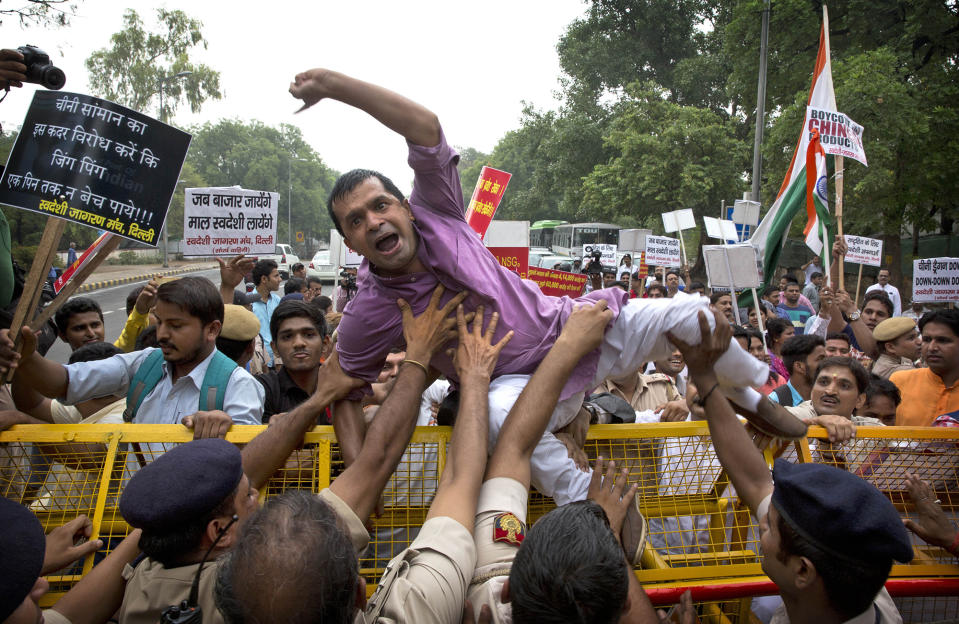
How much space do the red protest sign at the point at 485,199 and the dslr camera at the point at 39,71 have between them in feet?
18.0

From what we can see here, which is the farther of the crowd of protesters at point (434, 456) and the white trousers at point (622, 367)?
the white trousers at point (622, 367)

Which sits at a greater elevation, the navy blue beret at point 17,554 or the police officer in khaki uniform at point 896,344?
the police officer in khaki uniform at point 896,344

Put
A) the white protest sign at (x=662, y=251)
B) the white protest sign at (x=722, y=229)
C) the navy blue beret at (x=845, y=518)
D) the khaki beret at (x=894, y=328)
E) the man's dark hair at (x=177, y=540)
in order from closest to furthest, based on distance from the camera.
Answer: the navy blue beret at (x=845, y=518) < the man's dark hair at (x=177, y=540) < the khaki beret at (x=894, y=328) < the white protest sign at (x=722, y=229) < the white protest sign at (x=662, y=251)

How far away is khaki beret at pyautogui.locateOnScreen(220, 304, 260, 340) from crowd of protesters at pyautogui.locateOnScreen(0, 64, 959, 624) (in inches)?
10.3

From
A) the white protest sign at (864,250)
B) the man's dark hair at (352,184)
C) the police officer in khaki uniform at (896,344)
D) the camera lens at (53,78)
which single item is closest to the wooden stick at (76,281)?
the camera lens at (53,78)

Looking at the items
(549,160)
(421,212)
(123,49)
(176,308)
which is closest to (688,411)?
(421,212)

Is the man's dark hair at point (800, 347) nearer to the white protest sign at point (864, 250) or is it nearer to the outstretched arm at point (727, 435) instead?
the outstretched arm at point (727, 435)

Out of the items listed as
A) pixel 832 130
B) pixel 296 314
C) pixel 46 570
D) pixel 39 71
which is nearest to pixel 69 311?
pixel 296 314

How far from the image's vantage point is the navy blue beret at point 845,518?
1.69 meters

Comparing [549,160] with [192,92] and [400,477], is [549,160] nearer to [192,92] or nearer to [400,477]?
[192,92]

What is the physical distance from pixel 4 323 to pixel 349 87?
288cm

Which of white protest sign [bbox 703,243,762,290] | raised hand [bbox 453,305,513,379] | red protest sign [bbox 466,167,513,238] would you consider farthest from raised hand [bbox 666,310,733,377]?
red protest sign [bbox 466,167,513,238]

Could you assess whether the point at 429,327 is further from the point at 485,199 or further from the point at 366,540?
the point at 485,199

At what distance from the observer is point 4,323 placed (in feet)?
12.1
